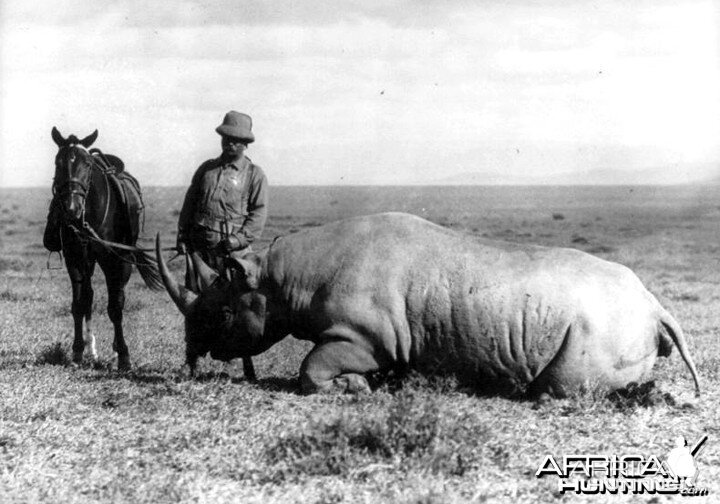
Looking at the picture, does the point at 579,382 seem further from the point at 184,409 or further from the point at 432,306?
the point at 184,409

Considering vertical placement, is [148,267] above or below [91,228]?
below

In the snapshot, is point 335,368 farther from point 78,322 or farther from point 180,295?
point 78,322

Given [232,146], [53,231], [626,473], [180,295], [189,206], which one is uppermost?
[232,146]

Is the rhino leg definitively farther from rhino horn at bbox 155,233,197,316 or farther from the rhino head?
rhino horn at bbox 155,233,197,316

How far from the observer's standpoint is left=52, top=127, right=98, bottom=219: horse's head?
8.57 metres

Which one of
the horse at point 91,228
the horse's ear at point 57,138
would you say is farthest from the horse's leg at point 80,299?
the horse's ear at point 57,138

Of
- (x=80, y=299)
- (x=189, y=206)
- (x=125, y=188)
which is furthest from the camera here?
(x=125, y=188)

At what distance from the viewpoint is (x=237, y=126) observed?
26.5ft

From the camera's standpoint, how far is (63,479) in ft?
16.9

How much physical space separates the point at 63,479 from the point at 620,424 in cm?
379

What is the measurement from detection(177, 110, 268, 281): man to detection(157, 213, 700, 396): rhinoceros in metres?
0.75

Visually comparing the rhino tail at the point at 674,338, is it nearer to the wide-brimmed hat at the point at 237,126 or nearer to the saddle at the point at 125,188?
the wide-brimmed hat at the point at 237,126

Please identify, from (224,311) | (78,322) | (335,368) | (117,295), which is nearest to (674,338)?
(335,368)

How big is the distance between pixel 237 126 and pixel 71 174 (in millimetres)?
1792
